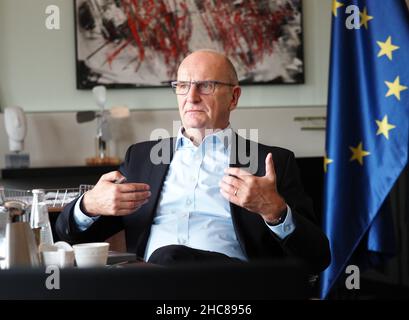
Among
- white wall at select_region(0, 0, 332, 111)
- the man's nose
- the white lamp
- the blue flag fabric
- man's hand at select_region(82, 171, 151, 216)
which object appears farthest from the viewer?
white wall at select_region(0, 0, 332, 111)

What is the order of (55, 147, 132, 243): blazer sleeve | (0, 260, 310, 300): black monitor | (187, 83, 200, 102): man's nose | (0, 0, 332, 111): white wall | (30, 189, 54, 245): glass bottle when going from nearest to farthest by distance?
(0, 260, 310, 300): black monitor
(30, 189, 54, 245): glass bottle
(55, 147, 132, 243): blazer sleeve
(187, 83, 200, 102): man's nose
(0, 0, 332, 111): white wall

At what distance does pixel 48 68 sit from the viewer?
432cm

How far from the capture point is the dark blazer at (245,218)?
6.83 feet

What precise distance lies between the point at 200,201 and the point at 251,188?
21.8 inches

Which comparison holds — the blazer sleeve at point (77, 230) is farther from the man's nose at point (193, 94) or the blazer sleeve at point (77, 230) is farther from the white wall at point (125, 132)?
the white wall at point (125, 132)

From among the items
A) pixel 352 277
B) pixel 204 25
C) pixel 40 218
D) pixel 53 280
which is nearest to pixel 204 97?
pixel 40 218

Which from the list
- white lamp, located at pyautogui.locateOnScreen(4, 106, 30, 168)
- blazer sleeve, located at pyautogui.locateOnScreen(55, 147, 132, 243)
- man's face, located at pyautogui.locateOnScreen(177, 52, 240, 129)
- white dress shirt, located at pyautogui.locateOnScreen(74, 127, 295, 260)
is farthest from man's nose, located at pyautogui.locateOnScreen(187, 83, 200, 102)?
white lamp, located at pyautogui.locateOnScreen(4, 106, 30, 168)

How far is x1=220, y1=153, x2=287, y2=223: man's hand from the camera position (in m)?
1.84

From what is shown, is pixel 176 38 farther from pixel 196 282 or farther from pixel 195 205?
pixel 196 282

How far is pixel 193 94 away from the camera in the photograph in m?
2.43

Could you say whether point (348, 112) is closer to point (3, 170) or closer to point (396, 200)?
point (396, 200)

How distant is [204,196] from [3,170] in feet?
6.50

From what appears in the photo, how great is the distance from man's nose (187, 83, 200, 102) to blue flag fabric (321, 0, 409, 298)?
1433mm

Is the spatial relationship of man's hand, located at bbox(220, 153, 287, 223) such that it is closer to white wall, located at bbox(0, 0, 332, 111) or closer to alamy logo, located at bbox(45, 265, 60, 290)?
alamy logo, located at bbox(45, 265, 60, 290)
